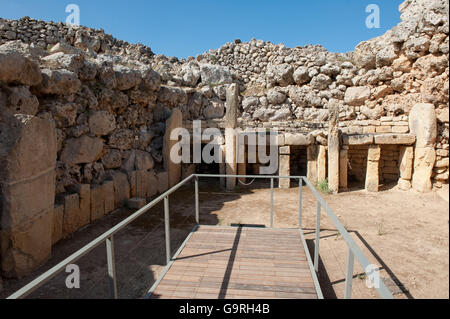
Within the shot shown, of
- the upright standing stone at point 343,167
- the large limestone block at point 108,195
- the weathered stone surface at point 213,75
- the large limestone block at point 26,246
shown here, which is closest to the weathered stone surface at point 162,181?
the large limestone block at point 108,195

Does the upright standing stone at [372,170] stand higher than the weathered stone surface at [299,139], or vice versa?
the weathered stone surface at [299,139]

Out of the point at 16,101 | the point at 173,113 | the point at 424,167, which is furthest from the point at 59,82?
the point at 424,167

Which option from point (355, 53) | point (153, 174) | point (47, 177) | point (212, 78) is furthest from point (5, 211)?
point (355, 53)

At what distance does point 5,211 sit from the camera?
3984 millimetres

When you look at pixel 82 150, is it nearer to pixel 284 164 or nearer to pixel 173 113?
pixel 173 113

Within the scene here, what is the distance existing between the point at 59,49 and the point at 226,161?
5.94 metres

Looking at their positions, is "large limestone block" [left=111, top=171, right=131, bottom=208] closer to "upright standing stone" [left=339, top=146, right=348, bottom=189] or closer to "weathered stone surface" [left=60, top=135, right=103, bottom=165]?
"weathered stone surface" [left=60, top=135, right=103, bottom=165]

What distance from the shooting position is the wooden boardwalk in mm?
3176

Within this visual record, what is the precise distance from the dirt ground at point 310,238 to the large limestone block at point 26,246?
0.15 metres

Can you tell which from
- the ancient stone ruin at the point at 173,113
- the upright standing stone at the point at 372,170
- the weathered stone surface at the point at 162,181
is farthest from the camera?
the upright standing stone at the point at 372,170

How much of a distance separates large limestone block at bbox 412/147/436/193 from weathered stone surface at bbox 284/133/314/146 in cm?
342

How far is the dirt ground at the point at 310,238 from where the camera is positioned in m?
4.00

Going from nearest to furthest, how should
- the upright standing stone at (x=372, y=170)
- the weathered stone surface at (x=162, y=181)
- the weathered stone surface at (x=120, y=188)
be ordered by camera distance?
the weathered stone surface at (x=120, y=188), the weathered stone surface at (x=162, y=181), the upright standing stone at (x=372, y=170)

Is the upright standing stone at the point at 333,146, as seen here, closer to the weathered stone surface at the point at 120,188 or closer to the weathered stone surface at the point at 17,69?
the weathered stone surface at the point at 120,188
